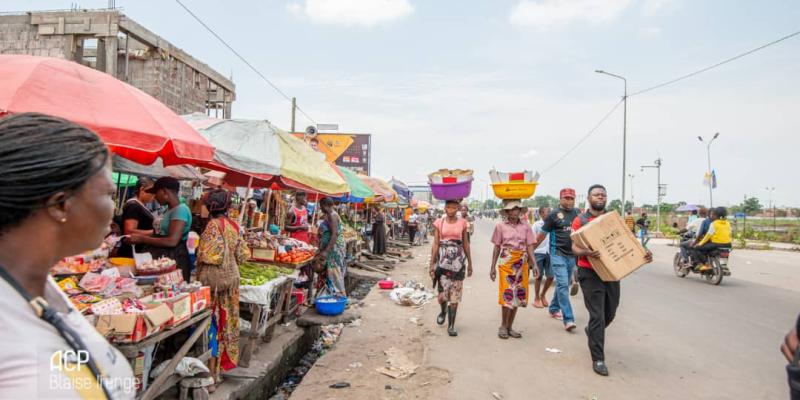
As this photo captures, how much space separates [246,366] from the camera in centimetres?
496

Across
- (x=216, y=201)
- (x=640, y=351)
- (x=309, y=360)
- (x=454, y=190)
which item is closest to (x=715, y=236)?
(x=640, y=351)

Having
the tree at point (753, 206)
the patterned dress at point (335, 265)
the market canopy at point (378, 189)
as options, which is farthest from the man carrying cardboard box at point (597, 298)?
the tree at point (753, 206)

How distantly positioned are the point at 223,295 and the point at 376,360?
1958 millimetres

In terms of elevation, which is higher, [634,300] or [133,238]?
[133,238]

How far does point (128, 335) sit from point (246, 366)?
2.14 metres

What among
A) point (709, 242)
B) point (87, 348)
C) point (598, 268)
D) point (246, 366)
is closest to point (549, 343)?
point (598, 268)

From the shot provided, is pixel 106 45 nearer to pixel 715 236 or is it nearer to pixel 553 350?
pixel 553 350

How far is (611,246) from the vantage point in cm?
488

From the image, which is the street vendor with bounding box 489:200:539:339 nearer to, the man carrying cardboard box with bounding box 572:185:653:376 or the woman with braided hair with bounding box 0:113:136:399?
the man carrying cardboard box with bounding box 572:185:653:376

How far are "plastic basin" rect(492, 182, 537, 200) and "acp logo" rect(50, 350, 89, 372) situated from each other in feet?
19.8

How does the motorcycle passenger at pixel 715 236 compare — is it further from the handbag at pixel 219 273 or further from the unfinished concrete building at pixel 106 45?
the unfinished concrete building at pixel 106 45

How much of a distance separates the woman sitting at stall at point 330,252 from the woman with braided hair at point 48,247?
6668mm

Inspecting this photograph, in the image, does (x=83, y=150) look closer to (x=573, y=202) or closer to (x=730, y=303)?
(x=573, y=202)

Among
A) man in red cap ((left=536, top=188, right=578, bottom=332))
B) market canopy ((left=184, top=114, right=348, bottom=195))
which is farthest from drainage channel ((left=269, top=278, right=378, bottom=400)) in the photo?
man in red cap ((left=536, top=188, right=578, bottom=332))
